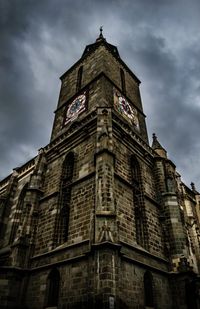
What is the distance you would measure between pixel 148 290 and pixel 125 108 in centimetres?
1202

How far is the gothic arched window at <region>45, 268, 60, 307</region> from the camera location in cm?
925

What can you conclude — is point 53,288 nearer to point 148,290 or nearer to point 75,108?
point 148,290

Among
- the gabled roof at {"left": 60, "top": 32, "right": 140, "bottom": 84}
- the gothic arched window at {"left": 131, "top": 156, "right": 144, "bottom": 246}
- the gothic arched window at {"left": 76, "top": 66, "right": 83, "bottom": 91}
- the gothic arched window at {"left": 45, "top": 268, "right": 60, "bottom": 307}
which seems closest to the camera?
the gothic arched window at {"left": 45, "top": 268, "right": 60, "bottom": 307}

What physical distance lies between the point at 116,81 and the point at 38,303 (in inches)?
614

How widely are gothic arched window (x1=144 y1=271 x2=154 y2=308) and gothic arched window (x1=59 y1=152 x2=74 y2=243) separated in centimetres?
384

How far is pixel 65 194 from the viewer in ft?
41.0

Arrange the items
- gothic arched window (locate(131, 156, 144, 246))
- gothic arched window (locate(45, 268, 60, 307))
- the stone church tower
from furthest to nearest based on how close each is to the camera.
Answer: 1. gothic arched window (locate(131, 156, 144, 246))
2. gothic arched window (locate(45, 268, 60, 307))
3. the stone church tower

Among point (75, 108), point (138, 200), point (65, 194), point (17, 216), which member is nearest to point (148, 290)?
point (138, 200)

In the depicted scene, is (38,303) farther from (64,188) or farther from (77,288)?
(64,188)

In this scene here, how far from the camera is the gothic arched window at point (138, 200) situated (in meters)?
11.6

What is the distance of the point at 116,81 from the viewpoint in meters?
19.1

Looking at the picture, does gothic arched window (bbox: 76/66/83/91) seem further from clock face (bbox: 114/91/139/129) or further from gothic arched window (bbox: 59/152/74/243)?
gothic arched window (bbox: 59/152/74/243)

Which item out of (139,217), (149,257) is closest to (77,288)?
(149,257)

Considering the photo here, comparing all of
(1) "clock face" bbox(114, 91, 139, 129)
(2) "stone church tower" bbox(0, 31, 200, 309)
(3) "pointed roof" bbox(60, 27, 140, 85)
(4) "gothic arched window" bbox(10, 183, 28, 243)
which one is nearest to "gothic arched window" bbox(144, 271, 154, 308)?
(2) "stone church tower" bbox(0, 31, 200, 309)
